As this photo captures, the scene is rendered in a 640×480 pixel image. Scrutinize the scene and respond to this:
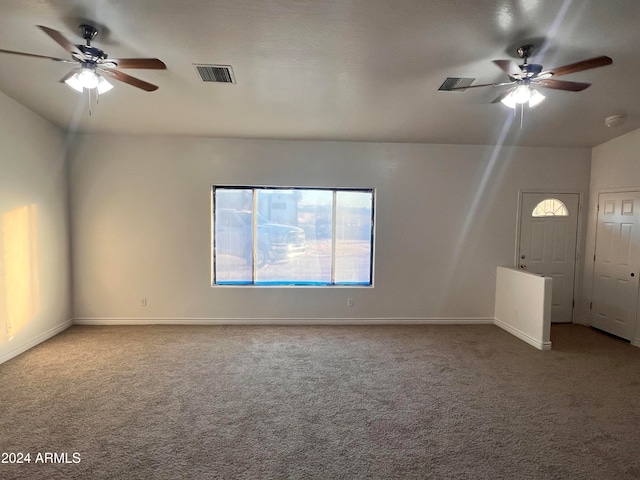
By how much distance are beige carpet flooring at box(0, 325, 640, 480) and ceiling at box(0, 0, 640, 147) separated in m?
2.82

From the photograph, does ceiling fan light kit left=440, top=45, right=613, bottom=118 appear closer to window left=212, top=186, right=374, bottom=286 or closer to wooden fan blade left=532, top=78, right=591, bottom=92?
wooden fan blade left=532, top=78, right=591, bottom=92

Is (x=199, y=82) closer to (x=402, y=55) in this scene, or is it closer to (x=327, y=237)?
(x=402, y=55)

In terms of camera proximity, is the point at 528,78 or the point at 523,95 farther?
the point at 523,95

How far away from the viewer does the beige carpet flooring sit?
7.38 feet

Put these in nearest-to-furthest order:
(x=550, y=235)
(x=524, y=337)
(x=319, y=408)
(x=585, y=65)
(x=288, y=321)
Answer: (x=585, y=65)
(x=319, y=408)
(x=524, y=337)
(x=288, y=321)
(x=550, y=235)

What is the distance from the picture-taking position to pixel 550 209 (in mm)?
5305

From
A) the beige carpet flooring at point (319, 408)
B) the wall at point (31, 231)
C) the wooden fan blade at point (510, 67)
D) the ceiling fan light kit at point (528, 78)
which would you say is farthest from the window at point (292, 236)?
the wooden fan blade at point (510, 67)

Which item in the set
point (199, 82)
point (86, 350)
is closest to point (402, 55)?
point (199, 82)

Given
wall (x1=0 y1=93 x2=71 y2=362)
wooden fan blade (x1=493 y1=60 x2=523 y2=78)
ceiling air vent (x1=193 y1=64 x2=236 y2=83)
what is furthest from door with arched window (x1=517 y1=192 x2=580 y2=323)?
wall (x1=0 y1=93 x2=71 y2=362)

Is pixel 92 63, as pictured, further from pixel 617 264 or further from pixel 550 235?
pixel 617 264

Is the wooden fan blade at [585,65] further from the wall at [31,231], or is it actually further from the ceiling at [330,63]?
the wall at [31,231]

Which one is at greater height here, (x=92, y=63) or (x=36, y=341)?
(x=92, y=63)

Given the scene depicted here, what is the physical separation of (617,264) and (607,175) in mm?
1291

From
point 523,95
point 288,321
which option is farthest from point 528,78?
point 288,321
